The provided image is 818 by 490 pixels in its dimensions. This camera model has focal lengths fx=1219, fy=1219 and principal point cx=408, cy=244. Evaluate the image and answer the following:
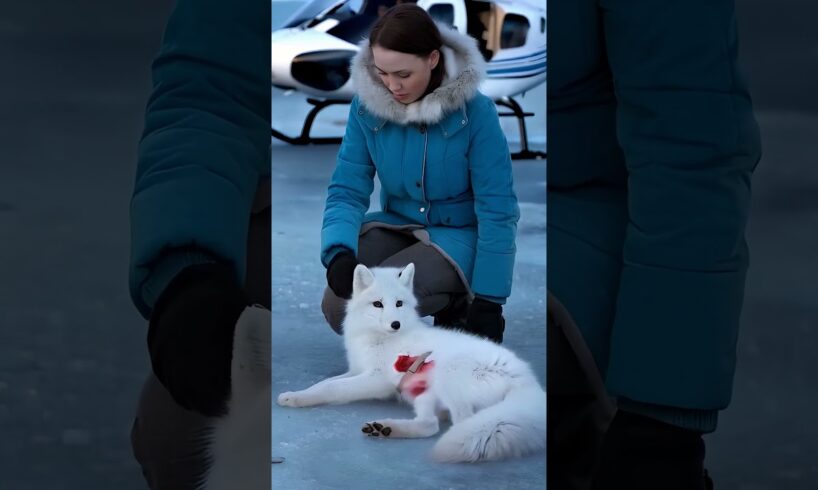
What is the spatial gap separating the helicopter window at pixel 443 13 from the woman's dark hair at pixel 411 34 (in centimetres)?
3

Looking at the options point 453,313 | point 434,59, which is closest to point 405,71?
point 434,59

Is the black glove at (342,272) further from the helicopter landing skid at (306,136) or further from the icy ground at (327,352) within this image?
the helicopter landing skid at (306,136)

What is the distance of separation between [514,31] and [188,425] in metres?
1.52

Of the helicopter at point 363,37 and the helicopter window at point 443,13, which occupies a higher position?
the helicopter window at point 443,13

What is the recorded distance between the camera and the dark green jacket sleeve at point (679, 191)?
136 inches

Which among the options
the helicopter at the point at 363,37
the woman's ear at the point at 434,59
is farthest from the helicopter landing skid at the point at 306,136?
the woman's ear at the point at 434,59

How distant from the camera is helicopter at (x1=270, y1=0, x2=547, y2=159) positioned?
11.7 feet

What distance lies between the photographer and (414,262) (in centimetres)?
362

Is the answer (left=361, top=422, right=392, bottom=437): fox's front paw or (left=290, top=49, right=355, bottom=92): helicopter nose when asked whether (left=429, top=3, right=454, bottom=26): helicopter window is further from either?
(left=361, top=422, right=392, bottom=437): fox's front paw

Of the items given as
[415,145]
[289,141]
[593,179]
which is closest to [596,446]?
[593,179]

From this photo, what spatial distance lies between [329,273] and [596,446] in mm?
945

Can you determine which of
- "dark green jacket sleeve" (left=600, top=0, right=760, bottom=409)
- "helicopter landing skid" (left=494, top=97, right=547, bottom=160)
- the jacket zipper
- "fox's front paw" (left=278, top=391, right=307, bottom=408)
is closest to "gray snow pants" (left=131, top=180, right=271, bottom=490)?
"fox's front paw" (left=278, top=391, right=307, bottom=408)

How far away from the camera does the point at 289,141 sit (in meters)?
3.63

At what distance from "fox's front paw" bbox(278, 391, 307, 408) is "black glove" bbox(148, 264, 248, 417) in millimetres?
180
